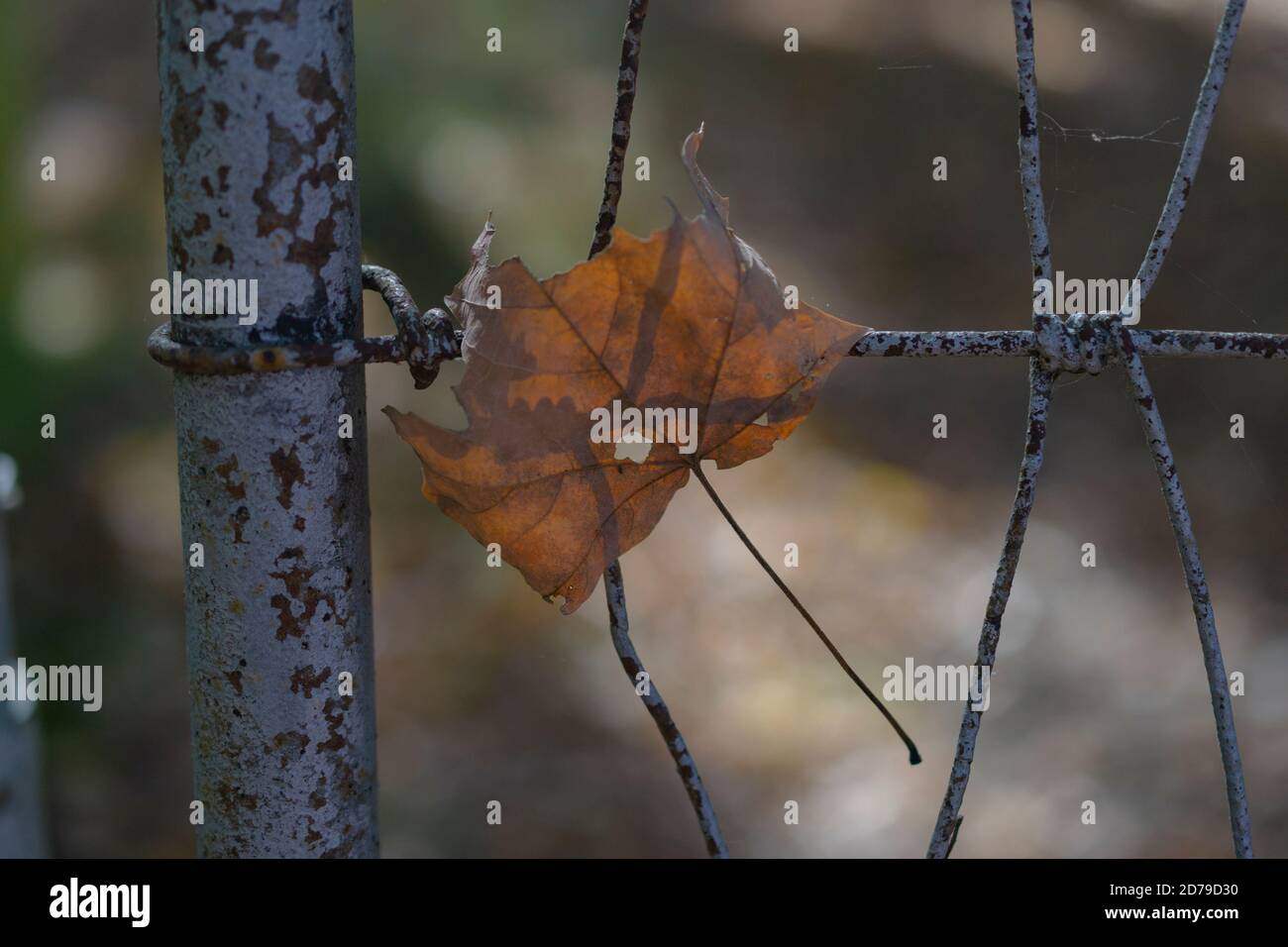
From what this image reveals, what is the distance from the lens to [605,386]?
37 cm

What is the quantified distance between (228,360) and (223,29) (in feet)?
0.34

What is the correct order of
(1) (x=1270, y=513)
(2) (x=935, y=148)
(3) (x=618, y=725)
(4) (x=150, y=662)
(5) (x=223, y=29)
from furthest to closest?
(2) (x=935, y=148)
(1) (x=1270, y=513)
(4) (x=150, y=662)
(3) (x=618, y=725)
(5) (x=223, y=29)

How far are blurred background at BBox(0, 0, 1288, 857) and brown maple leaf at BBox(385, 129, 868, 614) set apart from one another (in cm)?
106

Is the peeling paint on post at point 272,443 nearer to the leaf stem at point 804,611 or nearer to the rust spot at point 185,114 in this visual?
the rust spot at point 185,114

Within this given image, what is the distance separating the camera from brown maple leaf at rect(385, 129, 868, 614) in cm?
36

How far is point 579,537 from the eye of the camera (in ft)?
1.26

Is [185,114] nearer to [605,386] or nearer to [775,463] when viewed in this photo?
[605,386]

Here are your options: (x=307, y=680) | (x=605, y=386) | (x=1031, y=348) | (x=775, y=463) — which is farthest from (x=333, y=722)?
(x=775, y=463)

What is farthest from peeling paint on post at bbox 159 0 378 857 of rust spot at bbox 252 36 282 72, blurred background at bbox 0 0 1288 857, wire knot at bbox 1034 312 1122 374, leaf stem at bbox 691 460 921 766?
blurred background at bbox 0 0 1288 857

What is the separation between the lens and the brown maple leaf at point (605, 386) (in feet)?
1.18

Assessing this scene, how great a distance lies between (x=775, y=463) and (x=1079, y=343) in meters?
1.74

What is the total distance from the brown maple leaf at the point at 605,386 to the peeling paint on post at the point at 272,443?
39 mm
